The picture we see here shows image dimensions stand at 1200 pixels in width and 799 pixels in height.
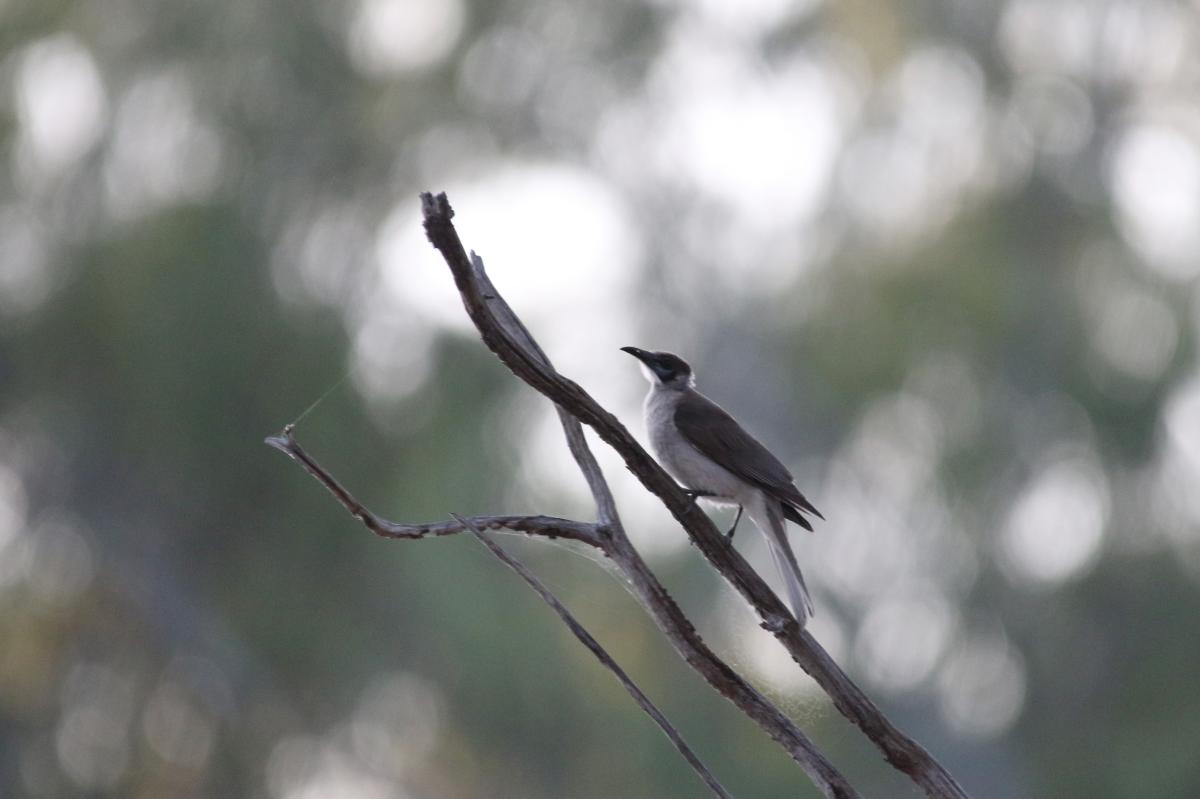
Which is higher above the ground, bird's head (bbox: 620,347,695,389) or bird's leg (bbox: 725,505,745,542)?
bird's head (bbox: 620,347,695,389)

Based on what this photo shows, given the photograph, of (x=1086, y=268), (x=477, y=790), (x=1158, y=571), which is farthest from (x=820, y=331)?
(x=477, y=790)

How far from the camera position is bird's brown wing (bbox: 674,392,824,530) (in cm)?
407

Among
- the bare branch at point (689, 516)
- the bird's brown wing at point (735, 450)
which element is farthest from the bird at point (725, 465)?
the bare branch at point (689, 516)

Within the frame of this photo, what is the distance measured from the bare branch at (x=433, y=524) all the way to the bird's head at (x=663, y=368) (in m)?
2.64

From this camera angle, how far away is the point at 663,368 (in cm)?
519

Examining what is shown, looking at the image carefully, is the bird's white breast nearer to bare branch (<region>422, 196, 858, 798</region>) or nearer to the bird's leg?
the bird's leg

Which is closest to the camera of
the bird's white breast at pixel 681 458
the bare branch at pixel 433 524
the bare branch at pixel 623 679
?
the bare branch at pixel 623 679

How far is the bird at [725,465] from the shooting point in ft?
13.3

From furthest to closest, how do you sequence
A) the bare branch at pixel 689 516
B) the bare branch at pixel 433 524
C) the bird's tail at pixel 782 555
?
the bird's tail at pixel 782 555 < the bare branch at pixel 433 524 < the bare branch at pixel 689 516

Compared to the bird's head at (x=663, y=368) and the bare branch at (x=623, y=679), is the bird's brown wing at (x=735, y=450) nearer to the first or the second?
the bird's head at (x=663, y=368)

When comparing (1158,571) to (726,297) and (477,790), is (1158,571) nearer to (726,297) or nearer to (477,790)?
(726,297)

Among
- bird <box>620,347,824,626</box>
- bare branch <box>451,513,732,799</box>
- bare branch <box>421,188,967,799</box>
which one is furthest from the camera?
bird <box>620,347,824,626</box>

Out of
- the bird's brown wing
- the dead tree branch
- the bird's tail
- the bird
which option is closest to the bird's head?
the bird

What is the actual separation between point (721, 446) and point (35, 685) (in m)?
6.11
